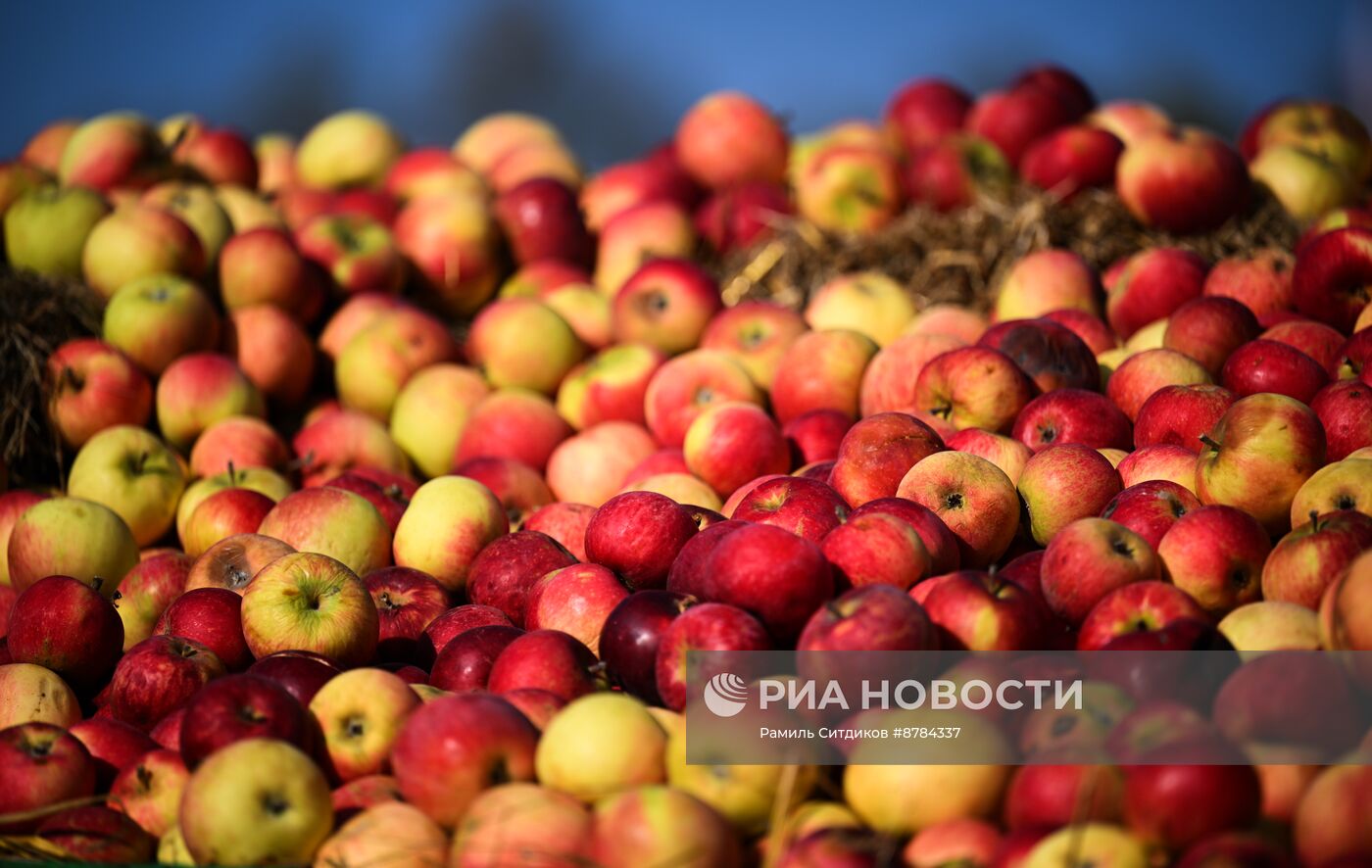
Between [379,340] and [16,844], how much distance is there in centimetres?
291

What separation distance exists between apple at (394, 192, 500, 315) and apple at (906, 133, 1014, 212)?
6.81 feet

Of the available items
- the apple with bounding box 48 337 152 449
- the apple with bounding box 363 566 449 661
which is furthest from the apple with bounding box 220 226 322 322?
the apple with bounding box 363 566 449 661

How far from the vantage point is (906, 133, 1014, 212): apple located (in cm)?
566

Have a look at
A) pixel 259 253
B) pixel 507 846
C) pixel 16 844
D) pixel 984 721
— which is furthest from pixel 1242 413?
pixel 259 253

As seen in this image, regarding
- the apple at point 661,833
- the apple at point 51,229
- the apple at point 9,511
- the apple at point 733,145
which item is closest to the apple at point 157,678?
the apple at point 661,833

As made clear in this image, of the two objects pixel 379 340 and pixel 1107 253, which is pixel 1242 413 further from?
pixel 379 340

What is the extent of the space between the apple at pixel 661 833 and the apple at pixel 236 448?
8.84 feet

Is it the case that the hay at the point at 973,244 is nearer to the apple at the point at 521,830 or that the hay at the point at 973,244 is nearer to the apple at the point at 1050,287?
the apple at the point at 1050,287

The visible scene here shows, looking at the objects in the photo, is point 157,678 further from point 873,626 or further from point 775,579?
point 873,626

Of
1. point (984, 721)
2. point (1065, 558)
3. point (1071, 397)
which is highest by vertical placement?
point (1071, 397)

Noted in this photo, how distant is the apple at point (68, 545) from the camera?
344 centimetres

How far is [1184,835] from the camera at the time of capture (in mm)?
1842

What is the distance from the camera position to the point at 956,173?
5.68m

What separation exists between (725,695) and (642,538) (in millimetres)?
714
